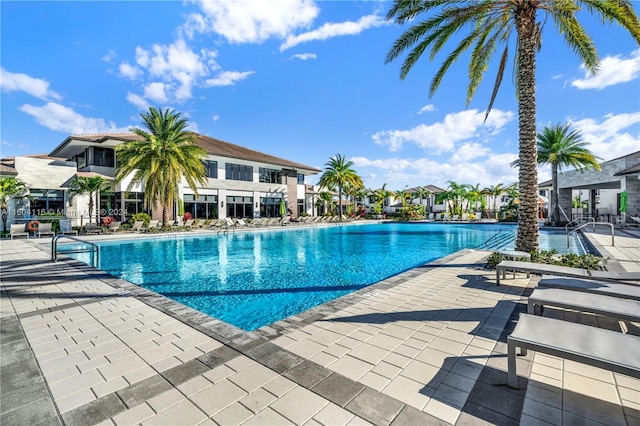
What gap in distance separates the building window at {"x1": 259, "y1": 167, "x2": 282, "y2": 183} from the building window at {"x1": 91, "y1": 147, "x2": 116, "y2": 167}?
44.7 ft

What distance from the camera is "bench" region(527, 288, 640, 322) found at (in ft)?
11.4

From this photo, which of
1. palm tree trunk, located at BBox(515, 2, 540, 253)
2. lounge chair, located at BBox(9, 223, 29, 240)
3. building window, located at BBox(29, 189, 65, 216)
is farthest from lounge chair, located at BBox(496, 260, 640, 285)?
building window, located at BBox(29, 189, 65, 216)

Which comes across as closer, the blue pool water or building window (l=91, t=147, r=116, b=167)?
the blue pool water

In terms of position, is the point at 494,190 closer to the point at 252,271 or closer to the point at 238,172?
the point at 238,172

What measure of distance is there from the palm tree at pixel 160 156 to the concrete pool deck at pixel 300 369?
16445mm

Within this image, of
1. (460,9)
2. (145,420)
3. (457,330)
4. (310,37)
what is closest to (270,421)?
(145,420)

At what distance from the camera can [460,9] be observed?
8.62 metres

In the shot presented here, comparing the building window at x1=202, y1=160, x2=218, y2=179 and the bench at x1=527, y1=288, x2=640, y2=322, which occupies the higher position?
the building window at x1=202, y1=160, x2=218, y2=179

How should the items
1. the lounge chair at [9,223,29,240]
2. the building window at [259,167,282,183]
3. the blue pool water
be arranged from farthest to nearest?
the building window at [259,167,282,183] → the lounge chair at [9,223,29,240] → the blue pool water

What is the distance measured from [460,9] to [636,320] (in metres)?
8.86

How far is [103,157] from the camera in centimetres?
2398

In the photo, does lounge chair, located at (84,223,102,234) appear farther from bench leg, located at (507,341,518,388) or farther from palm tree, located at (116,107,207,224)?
bench leg, located at (507,341,518,388)

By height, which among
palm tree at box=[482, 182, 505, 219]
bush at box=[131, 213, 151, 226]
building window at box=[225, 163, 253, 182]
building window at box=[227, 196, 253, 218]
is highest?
building window at box=[225, 163, 253, 182]

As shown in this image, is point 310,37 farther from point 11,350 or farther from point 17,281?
point 11,350
